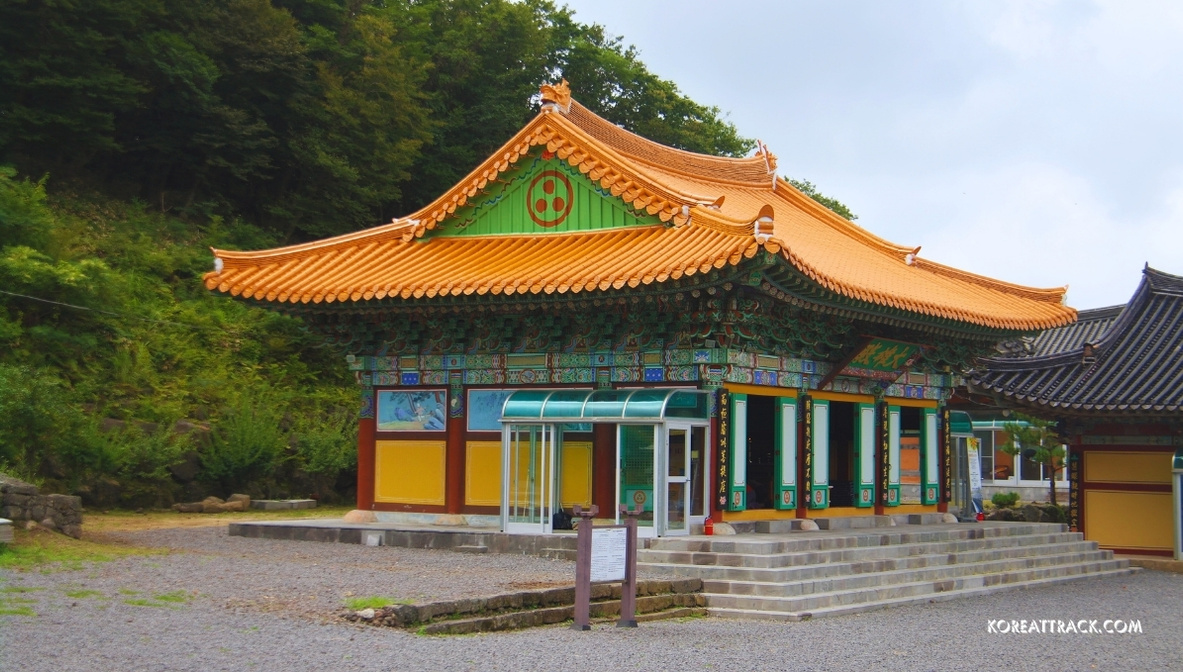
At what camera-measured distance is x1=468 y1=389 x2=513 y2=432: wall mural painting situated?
18.2 metres

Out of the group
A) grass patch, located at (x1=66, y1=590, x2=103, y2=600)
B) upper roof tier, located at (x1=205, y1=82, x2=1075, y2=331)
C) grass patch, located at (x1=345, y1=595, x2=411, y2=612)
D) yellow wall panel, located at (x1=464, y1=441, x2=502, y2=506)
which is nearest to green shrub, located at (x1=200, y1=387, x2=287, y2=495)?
upper roof tier, located at (x1=205, y1=82, x2=1075, y2=331)

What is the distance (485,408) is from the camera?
18.3 metres

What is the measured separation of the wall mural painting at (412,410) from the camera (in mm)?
18656

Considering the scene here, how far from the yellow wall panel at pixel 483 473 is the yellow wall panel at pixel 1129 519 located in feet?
36.8

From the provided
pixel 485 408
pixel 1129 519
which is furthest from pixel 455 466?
pixel 1129 519

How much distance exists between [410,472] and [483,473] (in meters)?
A: 1.31

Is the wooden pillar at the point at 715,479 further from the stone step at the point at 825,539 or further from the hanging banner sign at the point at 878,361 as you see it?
the hanging banner sign at the point at 878,361

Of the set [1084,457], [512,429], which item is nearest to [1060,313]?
[1084,457]

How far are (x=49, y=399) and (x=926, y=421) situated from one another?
14993 mm

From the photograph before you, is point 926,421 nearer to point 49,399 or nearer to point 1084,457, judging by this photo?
point 1084,457

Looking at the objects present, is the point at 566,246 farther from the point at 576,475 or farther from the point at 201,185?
the point at 201,185

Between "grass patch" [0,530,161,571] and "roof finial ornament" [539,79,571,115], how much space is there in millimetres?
8851

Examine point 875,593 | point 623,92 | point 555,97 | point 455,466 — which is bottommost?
point 875,593

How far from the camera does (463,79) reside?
44.5 m
